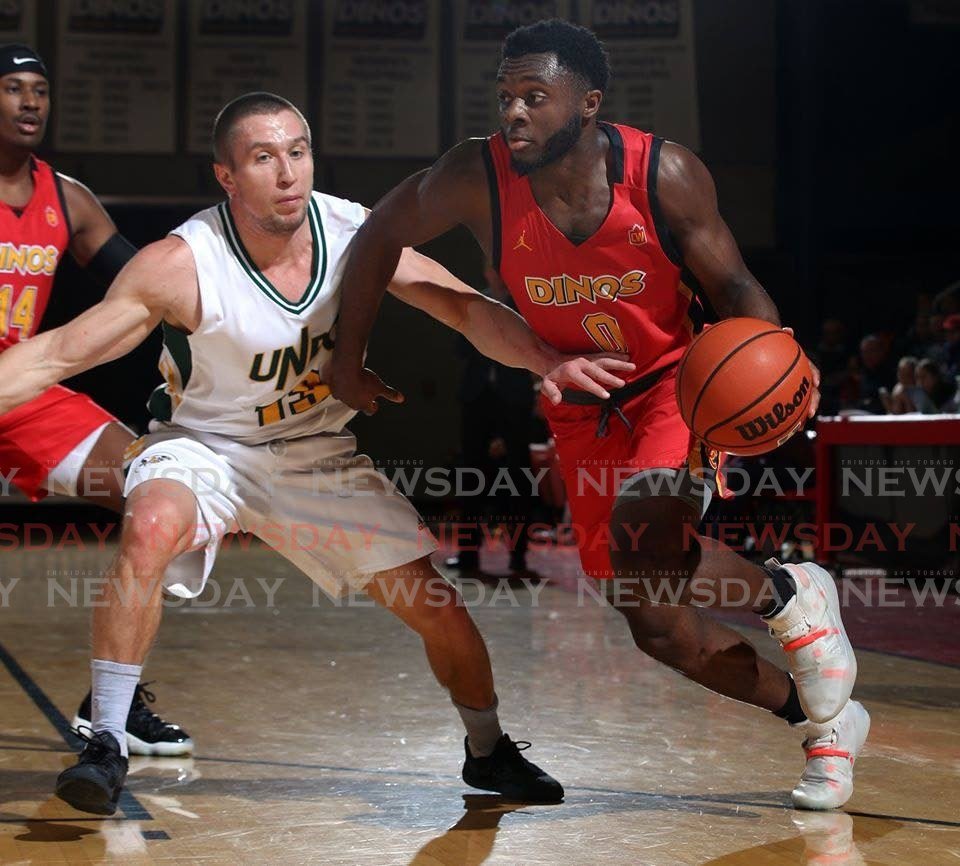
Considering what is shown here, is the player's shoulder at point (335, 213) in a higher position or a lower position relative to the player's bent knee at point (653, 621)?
higher

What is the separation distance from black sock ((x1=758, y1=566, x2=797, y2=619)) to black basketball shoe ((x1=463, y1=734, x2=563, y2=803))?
611 millimetres

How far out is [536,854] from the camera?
105 inches

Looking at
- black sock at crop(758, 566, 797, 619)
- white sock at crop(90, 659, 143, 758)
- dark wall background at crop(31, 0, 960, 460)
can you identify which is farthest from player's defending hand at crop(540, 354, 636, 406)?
dark wall background at crop(31, 0, 960, 460)

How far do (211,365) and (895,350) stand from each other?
7702 millimetres

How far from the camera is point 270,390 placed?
10.6 ft

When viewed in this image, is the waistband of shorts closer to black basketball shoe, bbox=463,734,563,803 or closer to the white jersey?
the white jersey

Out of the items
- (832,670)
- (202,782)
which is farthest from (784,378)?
(202,782)

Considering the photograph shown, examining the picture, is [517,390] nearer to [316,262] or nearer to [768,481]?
[768,481]

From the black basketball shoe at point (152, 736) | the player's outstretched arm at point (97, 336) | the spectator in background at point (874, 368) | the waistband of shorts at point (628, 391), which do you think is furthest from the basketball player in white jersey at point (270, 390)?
the spectator in background at point (874, 368)

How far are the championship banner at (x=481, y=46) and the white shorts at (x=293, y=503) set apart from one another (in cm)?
794

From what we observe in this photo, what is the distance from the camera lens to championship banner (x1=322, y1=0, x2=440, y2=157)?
428 inches

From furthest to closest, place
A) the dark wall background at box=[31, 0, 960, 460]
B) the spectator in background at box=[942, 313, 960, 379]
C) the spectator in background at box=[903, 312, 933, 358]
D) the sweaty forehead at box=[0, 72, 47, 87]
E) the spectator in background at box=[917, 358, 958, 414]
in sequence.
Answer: the dark wall background at box=[31, 0, 960, 460] → the spectator in background at box=[903, 312, 933, 358] → the spectator in background at box=[942, 313, 960, 379] → the spectator in background at box=[917, 358, 958, 414] → the sweaty forehead at box=[0, 72, 47, 87]

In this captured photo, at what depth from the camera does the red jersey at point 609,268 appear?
3045 mm

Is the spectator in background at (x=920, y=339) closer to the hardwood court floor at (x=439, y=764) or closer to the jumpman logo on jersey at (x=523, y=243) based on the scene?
the hardwood court floor at (x=439, y=764)
